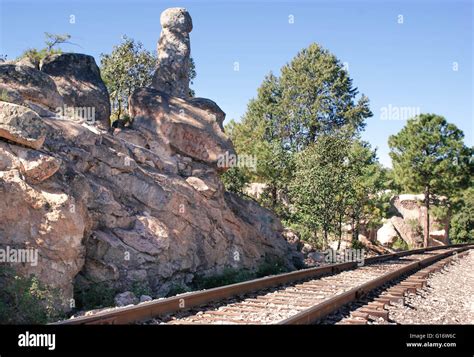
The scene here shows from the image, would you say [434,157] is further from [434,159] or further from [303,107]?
[303,107]

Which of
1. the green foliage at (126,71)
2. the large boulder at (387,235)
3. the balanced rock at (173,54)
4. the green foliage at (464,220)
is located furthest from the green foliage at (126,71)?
the green foliage at (464,220)

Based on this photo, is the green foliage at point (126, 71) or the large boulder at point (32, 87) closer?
the large boulder at point (32, 87)

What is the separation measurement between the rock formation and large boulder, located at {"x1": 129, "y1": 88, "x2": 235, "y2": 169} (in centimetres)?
3

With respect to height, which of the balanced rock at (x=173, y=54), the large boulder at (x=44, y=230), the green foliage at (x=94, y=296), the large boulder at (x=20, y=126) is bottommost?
the green foliage at (x=94, y=296)

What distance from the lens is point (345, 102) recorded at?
48.0 m

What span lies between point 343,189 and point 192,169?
9.51m

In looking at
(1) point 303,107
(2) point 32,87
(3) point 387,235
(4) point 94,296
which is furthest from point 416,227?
(4) point 94,296

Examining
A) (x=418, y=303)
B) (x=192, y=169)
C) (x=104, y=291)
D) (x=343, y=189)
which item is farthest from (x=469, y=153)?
(x=104, y=291)

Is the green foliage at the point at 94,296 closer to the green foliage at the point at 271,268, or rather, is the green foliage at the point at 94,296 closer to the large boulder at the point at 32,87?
the large boulder at the point at 32,87

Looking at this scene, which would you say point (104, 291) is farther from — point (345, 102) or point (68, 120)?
point (345, 102)

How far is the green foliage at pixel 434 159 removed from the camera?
126ft

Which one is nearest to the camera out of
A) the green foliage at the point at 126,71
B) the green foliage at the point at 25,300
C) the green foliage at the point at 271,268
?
the green foliage at the point at 25,300

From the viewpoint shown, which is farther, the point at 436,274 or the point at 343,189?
the point at 343,189

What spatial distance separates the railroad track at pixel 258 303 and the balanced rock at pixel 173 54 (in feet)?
29.5
